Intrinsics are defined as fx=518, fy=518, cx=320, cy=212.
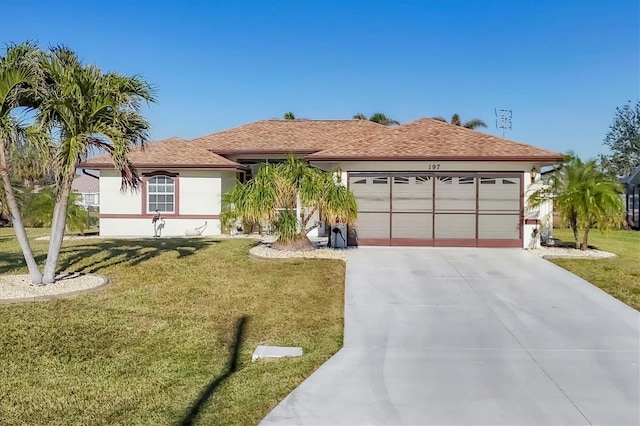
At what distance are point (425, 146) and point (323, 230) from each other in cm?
532

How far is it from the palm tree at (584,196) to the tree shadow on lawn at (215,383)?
10.4 metres

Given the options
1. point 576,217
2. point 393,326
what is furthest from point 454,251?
point 393,326

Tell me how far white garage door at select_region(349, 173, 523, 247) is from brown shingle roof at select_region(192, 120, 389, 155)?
274cm

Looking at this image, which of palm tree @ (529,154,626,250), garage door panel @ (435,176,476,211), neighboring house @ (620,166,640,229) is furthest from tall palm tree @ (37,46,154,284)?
neighboring house @ (620,166,640,229)

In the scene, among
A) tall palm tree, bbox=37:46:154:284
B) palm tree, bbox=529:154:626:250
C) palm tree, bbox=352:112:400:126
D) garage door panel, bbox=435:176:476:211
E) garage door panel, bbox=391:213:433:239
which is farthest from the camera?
palm tree, bbox=352:112:400:126

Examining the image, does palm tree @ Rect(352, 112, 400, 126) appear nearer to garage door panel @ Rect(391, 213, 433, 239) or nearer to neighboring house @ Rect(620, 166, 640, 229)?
neighboring house @ Rect(620, 166, 640, 229)

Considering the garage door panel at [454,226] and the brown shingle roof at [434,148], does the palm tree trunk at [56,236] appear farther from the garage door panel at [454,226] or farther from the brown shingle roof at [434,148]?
the garage door panel at [454,226]

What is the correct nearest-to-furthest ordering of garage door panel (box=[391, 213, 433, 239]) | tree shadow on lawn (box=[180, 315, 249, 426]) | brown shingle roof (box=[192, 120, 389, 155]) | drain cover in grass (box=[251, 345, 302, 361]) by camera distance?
tree shadow on lawn (box=[180, 315, 249, 426]), drain cover in grass (box=[251, 345, 302, 361]), garage door panel (box=[391, 213, 433, 239]), brown shingle roof (box=[192, 120, 389, 155])

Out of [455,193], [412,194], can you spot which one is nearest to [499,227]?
[455,193]

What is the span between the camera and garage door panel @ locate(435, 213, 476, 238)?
51.7 ft

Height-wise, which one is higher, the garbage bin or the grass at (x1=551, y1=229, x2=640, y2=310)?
the garbage bin

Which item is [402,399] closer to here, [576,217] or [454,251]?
[454,251]

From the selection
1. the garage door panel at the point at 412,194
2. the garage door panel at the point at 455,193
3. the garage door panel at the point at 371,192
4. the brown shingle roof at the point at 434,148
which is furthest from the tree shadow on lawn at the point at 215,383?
the garage door panel at the point at 455,193

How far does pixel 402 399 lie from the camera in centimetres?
493
